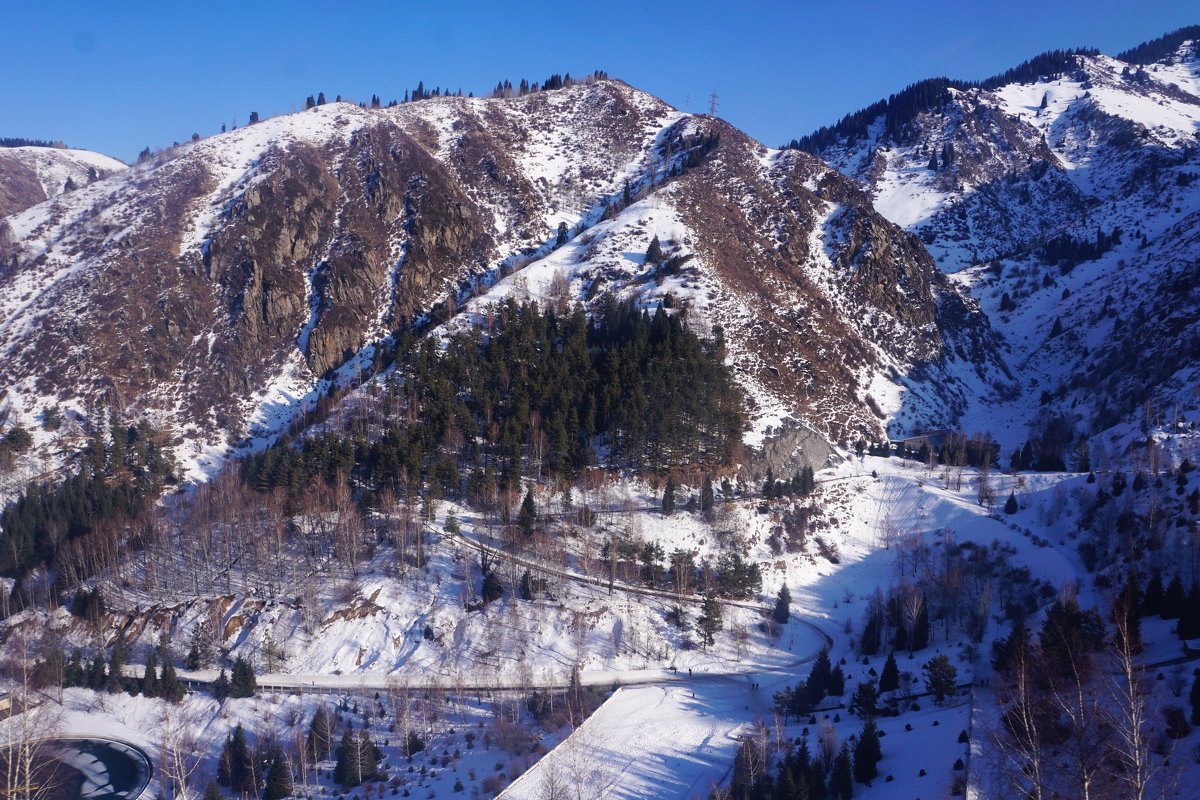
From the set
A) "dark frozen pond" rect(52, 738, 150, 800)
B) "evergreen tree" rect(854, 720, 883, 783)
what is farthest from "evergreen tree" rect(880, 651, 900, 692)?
"dark frozen pond" rect(52, 738, 150, 800)

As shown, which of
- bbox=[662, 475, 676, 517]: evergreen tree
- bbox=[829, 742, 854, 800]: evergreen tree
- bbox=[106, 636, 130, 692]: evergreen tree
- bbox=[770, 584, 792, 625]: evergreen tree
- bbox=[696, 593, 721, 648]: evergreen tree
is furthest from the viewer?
bbox=[662, 475, 676, 517]: evergreen tree

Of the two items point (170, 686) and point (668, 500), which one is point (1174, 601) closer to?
point (668, 500)

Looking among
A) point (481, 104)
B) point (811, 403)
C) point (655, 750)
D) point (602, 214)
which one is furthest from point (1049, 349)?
point (481, 104)

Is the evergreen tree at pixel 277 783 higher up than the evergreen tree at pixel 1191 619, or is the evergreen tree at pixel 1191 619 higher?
the evergreen tree at pixel 1191 619

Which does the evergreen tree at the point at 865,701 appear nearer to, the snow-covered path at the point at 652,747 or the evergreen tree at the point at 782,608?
the snow-covered path at the point at 652,747

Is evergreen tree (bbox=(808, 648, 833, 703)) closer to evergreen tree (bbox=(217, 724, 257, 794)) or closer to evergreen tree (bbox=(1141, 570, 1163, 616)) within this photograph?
evergreen tree (bbox=(1141, 570, 1163, 616))

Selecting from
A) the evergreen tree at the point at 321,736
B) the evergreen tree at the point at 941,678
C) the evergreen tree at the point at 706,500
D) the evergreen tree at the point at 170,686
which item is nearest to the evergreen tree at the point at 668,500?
the evergreen tree at the point at 706,500

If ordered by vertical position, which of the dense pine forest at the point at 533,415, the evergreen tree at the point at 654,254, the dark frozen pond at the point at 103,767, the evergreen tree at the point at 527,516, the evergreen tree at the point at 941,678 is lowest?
the dark frozen pond at the point at 103,767
